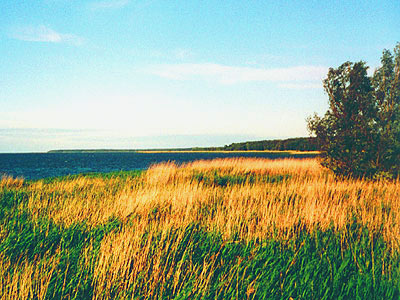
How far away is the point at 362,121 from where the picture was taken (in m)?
10.5

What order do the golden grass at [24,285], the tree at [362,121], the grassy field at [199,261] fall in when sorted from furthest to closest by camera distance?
the tree at [362,121], the grassy field at [199,261], the golden grass at [24,285]

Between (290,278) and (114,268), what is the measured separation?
1965mm

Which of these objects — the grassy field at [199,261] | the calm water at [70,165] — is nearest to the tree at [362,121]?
the grassy field at [199,261]

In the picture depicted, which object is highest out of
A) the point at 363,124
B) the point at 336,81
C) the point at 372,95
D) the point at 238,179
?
the point at 336,81

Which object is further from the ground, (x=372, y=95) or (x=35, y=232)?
(x=372, y=95)

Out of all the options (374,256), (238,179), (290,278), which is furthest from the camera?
(238,179)

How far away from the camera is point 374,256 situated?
3629mm

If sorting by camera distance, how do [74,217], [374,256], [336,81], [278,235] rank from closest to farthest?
[374,256] < [278,235] < [74,217] < [336,81]

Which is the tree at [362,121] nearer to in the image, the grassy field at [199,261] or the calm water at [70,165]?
the grassy field at [199,261]

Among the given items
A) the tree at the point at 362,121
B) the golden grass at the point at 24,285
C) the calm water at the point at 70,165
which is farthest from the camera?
the calm water at the point at 70,165

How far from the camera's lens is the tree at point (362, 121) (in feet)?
34.5

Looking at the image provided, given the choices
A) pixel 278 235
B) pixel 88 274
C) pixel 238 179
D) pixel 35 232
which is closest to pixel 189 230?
pixel 278 235

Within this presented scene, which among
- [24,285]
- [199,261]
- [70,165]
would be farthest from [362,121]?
[70,165]

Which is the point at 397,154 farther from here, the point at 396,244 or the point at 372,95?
the point at 396,244
